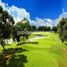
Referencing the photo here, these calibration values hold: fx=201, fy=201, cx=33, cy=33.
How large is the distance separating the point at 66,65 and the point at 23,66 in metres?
8.69

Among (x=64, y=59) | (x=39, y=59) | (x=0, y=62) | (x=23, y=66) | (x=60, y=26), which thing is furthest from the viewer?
(x=60, y=26)

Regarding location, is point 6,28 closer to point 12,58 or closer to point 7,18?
point 7,18

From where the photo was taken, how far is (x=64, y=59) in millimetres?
43656

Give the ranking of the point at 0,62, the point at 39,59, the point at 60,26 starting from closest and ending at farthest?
the point at 0,62 < the point at 39,59 < the point at 60,26

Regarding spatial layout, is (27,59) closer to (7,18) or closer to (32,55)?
(32,55)

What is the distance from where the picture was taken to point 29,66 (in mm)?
35844

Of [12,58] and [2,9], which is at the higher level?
[2,9]

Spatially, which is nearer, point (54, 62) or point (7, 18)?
point (54, 62)

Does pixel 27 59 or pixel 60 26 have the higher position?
pixel 60 26

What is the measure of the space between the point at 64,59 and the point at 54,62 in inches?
202

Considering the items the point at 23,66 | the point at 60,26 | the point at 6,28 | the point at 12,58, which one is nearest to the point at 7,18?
the point at 6,28

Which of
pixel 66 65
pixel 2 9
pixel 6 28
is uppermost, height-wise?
pixel 2 9

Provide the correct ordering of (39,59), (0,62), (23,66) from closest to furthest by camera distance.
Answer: (23,66), (0,62), (39,59)

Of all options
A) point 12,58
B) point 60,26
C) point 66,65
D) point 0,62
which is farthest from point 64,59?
point 60,26
